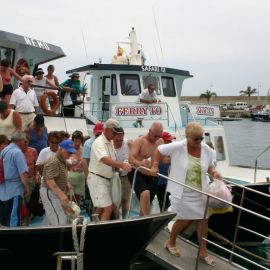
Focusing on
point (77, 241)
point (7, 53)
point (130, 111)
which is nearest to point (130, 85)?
point (130, 111)

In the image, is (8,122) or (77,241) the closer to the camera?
(77,241)

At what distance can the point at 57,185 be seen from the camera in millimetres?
6238

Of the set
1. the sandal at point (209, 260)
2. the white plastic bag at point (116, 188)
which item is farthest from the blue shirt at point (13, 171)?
the sandal at point (209, 260)

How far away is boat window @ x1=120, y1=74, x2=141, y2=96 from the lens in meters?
14.0

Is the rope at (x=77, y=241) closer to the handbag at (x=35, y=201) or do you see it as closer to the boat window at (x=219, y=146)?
the handbag at (x=35, y=201)

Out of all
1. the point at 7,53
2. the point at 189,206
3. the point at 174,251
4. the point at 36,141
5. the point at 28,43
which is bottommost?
the point at 174,251

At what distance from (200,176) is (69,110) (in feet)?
22.0

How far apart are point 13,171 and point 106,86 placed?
27.3ft

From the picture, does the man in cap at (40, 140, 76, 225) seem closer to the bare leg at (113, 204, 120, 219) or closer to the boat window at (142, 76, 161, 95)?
the bare leg at (113, 204, 120, 219)

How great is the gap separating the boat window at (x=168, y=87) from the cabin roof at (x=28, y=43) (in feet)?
10.0

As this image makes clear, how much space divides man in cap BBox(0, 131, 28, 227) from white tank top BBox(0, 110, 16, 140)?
62.9 inches

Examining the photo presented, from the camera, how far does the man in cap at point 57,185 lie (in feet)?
20.0

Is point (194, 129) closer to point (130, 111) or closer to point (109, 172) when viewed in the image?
point (109, 172)

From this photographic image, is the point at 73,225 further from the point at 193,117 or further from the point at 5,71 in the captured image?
the point at 193,117
